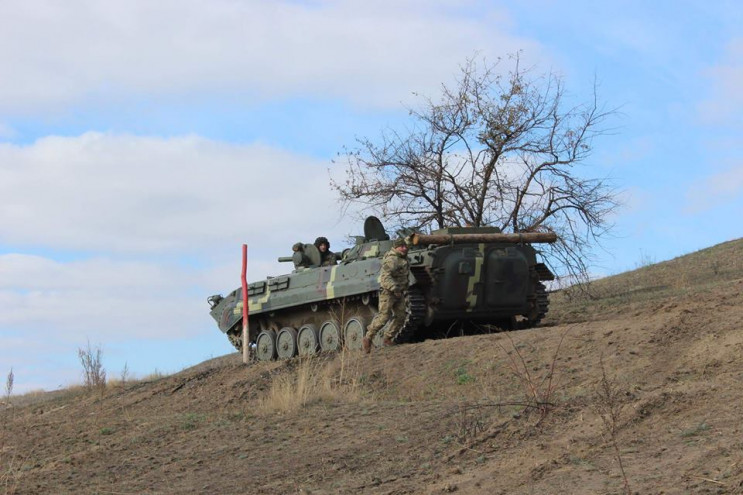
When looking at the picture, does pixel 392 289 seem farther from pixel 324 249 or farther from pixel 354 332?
pixel 324 249

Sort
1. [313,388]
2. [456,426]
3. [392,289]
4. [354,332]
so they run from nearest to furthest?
1. [456,426]
2. [313,388]
3. [392,289]
4. [354,332]

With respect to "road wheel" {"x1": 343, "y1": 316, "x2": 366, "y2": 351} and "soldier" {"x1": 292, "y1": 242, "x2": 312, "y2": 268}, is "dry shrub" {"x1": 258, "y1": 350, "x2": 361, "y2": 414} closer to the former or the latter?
"road wheel" {"x1": 343, "y1": 316, "x2": 366, "y2": 351}

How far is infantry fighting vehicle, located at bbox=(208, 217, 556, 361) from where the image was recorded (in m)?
17.6

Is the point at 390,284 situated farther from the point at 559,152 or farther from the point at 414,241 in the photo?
the point at 559,152

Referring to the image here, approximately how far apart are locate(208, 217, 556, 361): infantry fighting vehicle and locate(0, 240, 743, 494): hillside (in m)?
1.87

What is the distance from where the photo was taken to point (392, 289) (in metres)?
16.7

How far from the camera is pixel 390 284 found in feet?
54.9

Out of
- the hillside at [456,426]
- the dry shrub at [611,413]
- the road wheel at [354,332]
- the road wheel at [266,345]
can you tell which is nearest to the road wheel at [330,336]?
the road wheel at [354,332]

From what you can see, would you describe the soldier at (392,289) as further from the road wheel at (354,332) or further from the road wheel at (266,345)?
the road wheel at (266,345)

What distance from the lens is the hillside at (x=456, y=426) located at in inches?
289

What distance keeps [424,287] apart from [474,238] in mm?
1215

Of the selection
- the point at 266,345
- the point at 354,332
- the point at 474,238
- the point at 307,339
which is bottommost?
the point at 354,332

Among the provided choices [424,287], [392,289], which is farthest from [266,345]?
[392,289]

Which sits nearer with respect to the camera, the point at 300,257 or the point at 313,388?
the point at 313,388
